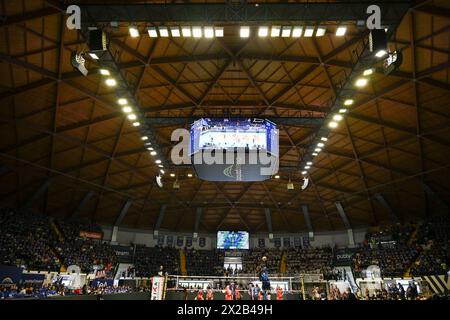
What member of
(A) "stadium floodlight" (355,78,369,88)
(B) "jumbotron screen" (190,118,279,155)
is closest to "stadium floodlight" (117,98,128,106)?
(B) "jumbotron screen" (190,118,279,155)

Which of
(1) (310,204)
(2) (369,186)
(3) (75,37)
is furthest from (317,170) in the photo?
(3) (75,37)

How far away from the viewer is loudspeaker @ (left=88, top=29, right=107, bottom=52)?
15.1 metres

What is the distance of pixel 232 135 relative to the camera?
70.8 ft

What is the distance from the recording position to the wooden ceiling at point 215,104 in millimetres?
18906

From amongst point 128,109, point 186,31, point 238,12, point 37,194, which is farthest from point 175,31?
point 37,194

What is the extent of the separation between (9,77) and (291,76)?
745 inches

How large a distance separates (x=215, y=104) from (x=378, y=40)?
44.6ft

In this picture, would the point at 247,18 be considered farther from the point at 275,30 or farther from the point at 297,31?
the point at 297,31

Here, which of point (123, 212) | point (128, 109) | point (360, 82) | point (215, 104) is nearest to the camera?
point (360, 82)

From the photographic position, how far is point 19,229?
111 ft

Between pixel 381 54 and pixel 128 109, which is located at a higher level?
pixel 128 109

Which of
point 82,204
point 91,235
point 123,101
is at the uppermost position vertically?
point 123,101

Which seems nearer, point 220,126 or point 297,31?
point 297,31
